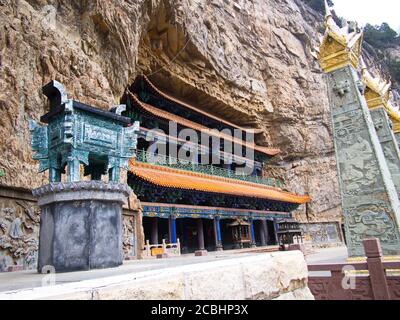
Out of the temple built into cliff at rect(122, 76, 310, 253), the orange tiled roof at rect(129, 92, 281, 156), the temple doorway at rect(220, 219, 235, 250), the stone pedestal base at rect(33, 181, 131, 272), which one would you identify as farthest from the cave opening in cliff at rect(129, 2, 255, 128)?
the stone pedestal base at rect(33, 181, 131, 272)

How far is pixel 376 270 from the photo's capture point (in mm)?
4773

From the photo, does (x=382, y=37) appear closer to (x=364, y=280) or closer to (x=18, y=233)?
(x=364, y=280)

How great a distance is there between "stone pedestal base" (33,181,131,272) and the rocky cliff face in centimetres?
422

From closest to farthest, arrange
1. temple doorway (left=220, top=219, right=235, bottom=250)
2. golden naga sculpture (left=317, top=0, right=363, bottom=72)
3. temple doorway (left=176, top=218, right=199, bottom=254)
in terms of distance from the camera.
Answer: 1. golden naga sculpture (left=317, top=0, right=363, bottom=72)
2. temple doorway (left=176, top=218, right=199, bottom=254)
3. temple doorway (left=220, top=219, right=235, bottom=250)

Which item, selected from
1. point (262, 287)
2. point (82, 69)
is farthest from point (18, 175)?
point (262, 287)

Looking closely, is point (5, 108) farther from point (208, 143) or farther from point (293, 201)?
point (293, 201)

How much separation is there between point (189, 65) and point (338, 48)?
10.7m

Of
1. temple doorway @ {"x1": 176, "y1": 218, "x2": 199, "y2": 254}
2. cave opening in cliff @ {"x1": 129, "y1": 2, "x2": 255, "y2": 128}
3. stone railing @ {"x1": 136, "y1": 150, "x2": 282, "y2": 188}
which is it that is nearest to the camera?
stone railing @ {"x1": 136, "y1": 150, "x2": 282, "y2": 188}

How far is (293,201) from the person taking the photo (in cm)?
1959

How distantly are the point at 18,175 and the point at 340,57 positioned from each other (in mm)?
8252

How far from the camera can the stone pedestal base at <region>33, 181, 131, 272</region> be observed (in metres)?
3.12

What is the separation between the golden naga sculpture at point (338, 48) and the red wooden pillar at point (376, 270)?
487 centimetres

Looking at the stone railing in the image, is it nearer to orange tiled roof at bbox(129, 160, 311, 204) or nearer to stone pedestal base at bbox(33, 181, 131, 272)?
orange tiled roof at bbox(129, 160, 311, 204)

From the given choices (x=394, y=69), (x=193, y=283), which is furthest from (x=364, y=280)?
(x=394, y=69)
